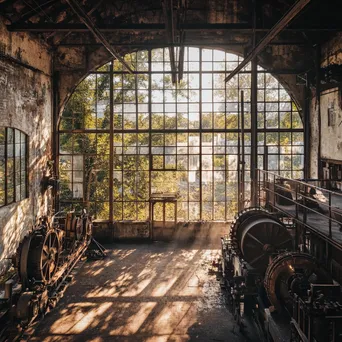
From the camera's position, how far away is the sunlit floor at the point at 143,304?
7090 millimetres

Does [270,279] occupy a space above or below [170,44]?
below

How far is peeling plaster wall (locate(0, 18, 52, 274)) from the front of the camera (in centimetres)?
1012

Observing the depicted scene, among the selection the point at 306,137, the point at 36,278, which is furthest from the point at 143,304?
the point at 306,137

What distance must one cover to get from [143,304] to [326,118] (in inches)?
334

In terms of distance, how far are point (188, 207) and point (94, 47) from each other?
6.95 meters

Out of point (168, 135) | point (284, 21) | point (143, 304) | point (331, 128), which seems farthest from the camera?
point (168, 135)

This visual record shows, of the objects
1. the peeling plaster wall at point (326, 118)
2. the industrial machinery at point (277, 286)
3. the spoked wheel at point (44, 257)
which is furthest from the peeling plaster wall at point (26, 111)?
the peeling plaster wall at point (326, 118)

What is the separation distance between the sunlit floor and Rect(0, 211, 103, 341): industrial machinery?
325 millimetres

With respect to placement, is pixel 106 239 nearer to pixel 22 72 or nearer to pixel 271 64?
pixel 22 72

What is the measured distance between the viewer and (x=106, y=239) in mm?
13719

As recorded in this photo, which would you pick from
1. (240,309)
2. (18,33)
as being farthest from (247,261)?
(18,33)

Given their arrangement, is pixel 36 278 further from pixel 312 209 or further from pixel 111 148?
pixel 111 148

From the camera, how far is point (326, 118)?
12.4m

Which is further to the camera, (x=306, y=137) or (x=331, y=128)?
(x=306, y=137)
